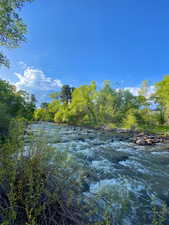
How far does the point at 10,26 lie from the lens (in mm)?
5844

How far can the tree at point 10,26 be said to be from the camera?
5.52 m

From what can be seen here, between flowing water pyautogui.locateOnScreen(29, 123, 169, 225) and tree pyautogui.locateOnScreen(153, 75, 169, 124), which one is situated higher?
tree pyautogui.locateOnScreen(153, 75, 169, 124)

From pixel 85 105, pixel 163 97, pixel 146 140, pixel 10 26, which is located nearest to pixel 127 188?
pixel 10 26

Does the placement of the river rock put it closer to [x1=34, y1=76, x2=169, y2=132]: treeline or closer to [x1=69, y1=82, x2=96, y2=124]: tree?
[x1=34, y1=76, x2=169, y2=132]: treeline

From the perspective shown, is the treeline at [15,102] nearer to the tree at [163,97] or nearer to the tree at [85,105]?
the tree at [85,105]

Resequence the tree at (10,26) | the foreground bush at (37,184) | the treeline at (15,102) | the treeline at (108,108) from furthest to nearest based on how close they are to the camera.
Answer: the treeline at (108,108) → the treeline at (15,102) → the tree at (10,26) → the foreground bush at (37,184)

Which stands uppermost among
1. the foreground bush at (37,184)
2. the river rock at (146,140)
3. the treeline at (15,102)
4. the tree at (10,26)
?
the tree at (10,26)

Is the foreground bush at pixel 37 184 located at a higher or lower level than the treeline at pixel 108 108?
lower

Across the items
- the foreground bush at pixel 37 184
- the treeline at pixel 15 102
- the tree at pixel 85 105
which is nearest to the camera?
the foreground bush at pixel 37 184

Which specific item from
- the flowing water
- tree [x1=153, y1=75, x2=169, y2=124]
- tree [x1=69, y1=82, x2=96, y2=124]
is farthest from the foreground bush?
tree [x1=153, y1=75, x2=169, y2=124]

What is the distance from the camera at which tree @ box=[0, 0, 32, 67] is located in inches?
217

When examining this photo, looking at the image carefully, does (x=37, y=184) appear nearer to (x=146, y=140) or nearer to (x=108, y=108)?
(x=146, y=140)

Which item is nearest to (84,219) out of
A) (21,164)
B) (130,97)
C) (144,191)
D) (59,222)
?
(59,222)

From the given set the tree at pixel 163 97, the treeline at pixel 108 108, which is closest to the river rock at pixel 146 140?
the treeline at pixel 108 108
